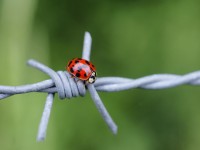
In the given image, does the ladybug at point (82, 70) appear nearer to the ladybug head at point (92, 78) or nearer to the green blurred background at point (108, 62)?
the ladybug head at point (92, 78)

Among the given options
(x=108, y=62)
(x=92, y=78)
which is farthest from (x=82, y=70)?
(x=108, y=62)

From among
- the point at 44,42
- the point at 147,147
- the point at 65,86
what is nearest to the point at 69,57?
the point at 44,42

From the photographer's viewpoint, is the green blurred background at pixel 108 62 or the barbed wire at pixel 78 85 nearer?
the barbed wire at pixel 78 85

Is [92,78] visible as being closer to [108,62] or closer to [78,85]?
[78,85]

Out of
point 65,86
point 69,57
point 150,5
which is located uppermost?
point 150,5

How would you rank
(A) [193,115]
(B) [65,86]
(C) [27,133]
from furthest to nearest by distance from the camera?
(A) [193,115] → (C) [27,133] → (B) [65,86]

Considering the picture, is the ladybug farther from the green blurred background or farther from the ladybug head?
the green blurred background

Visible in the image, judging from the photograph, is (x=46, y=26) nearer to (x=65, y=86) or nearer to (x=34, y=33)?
(x=34, y=33)

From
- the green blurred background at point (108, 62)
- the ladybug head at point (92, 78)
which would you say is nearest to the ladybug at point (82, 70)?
the ladybug head at point (92, 78)
